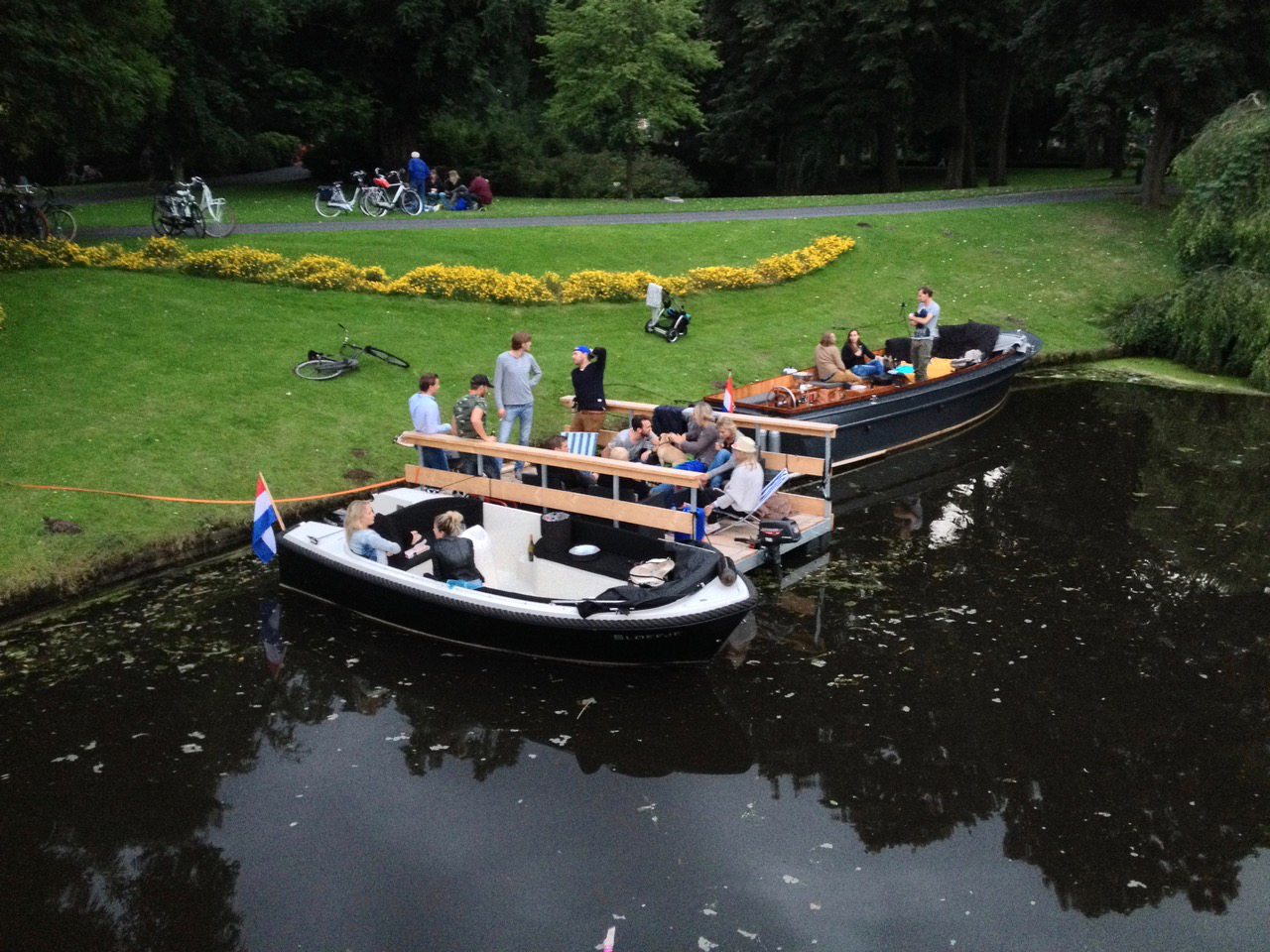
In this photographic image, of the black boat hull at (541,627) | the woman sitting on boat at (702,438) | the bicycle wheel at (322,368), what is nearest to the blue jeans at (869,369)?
the woman sitting on boat at (702,438)

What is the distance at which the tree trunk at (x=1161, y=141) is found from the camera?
113 feet

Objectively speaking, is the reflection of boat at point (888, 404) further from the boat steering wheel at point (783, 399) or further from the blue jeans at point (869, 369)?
the blue jeans at point (869, 369)

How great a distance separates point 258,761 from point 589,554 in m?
4.22

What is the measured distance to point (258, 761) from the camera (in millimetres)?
9516

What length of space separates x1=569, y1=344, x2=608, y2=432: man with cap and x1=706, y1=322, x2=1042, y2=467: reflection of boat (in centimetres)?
224

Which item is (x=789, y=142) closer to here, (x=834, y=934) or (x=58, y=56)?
(x=58, y=56)

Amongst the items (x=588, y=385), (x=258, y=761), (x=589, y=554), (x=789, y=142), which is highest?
(x=789, y=142)

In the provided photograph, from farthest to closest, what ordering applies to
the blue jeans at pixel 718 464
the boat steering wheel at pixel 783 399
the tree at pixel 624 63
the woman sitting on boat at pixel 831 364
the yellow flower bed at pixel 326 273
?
the tree at pixel 624 63
the yellow flower bed at pixel 326 273
the woman sitting on boat at pixel 831 364
the boat steering wheel at pixel 783 399
the blue jeans at pixel 718 464

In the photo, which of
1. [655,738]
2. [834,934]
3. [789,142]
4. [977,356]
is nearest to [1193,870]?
[834,934]

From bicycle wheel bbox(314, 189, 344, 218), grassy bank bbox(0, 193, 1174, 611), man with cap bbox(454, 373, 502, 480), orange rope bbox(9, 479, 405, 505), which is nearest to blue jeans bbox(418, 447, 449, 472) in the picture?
man with cap bbox(454, 373, 502, 480)

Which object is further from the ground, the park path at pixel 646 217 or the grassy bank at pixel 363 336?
the park path at pixel 646 217

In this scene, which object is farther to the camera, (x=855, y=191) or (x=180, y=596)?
(x=855, y=191)

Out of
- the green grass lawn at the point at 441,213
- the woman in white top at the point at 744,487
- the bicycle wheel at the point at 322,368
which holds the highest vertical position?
the green grass lawn at the point at 441,213

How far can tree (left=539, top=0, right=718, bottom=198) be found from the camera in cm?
4041
